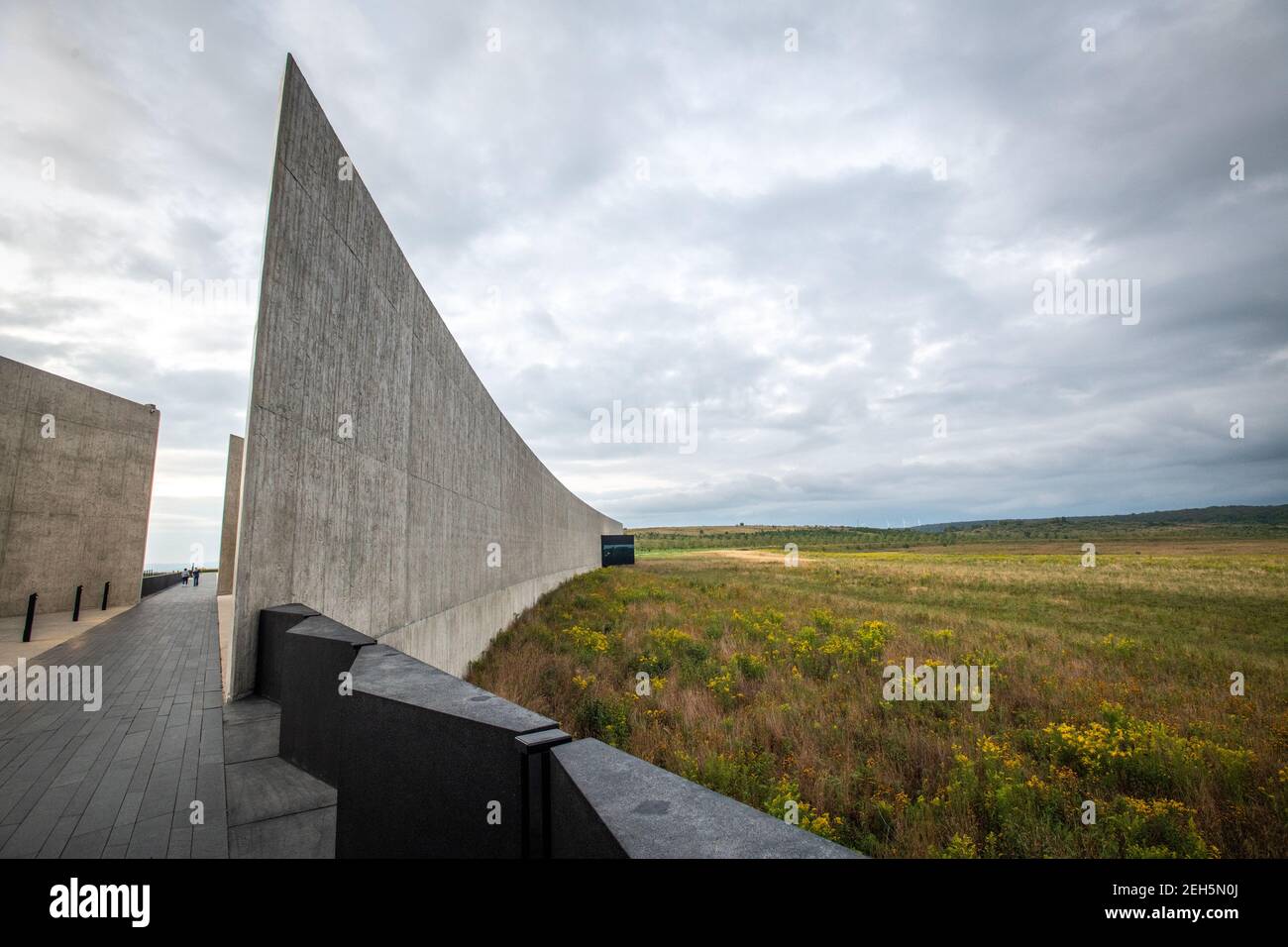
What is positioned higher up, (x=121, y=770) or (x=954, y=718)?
(x=121, y=770)

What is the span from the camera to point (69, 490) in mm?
15320

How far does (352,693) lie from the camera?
10.4ft

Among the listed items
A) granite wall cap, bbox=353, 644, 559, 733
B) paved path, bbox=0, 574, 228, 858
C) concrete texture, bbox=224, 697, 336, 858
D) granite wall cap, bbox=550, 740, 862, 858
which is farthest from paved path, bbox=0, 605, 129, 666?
granite wall cap, bbox=550, 740, 862, 858

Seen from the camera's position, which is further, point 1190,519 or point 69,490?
point 1190,519

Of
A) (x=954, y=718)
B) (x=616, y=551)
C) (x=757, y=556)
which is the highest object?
(x=616, y=551)

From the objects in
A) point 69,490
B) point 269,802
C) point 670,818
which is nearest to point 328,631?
point 269,802

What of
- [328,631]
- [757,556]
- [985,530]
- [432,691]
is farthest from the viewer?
[985,530]

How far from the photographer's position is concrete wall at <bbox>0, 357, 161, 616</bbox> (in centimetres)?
1385

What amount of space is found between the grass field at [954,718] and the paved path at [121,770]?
13.9 ft

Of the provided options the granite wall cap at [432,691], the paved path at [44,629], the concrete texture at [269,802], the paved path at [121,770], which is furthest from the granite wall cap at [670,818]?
the paved path at [44,629]

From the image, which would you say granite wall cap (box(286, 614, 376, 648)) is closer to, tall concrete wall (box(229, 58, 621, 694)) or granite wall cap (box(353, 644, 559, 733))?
granite wall cap (box(353, 644, 559, 733))

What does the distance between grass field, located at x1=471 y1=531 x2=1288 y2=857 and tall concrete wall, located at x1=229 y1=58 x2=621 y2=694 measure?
2671mm

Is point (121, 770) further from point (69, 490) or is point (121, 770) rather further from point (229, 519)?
point (229, 519)

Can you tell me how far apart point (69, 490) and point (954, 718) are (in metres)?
21.5
